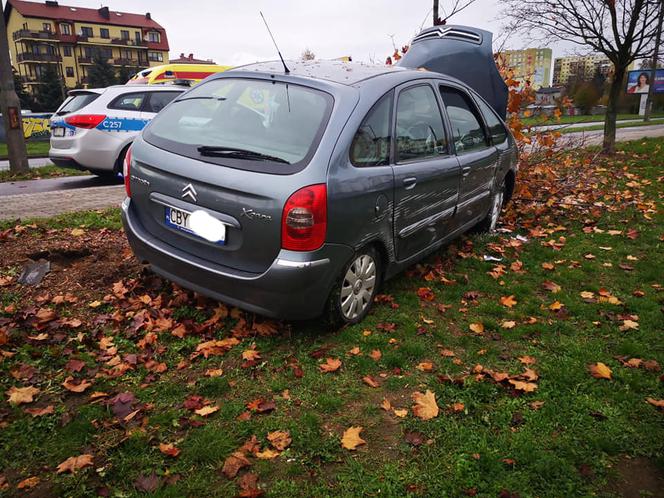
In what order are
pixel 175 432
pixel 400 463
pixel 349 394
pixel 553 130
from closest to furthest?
A: 1. pixel 400 463
2. pixel 175 432
3. pixel 349 394
4. pixel 553 130

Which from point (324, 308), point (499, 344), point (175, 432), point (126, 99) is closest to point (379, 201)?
point (324, 308)

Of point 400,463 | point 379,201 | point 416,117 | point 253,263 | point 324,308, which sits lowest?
point 400,463

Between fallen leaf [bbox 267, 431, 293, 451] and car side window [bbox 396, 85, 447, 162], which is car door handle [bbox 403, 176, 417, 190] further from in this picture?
fallen leaf [bbox 267, 431, 293, 451]

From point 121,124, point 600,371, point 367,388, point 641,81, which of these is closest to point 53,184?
point 121,124

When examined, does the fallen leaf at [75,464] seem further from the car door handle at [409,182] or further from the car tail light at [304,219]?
the car door handle at [409,182]

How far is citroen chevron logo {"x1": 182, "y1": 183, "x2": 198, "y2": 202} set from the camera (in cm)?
329

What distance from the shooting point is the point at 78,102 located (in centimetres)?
940

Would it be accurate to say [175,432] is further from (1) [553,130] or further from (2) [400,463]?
(1) [553,130]

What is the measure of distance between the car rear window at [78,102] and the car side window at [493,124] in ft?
22.9

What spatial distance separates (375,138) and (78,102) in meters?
7.74

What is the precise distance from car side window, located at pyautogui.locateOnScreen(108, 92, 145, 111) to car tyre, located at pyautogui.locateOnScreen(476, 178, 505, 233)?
21.8ft

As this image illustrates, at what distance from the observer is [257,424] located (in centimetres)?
273

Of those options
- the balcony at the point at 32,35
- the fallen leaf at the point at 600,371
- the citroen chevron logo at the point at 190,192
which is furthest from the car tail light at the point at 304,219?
the balcony at the point at 32,35

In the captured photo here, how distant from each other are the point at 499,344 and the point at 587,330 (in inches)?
29.3
